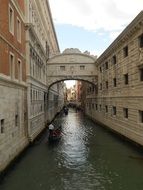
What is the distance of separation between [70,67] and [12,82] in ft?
74.1

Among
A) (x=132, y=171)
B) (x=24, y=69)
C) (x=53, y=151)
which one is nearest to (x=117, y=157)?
(x=132, y=171)

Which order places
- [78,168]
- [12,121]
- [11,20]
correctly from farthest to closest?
[11,20] → [12,121] → [78,168]

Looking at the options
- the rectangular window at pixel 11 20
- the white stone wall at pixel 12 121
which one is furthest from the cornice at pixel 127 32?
the white stone wall at pixel 12 121

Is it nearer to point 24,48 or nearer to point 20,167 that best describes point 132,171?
point 20,167

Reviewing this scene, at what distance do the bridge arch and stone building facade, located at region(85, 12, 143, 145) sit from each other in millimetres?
5489

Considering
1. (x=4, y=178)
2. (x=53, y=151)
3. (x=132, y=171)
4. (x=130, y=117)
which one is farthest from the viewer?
(x=130, y=117)

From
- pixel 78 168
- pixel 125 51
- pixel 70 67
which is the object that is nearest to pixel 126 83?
pixel 125 51

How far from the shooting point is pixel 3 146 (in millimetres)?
12711

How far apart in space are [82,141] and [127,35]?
29.6 feet

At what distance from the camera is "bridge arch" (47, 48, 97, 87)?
3662 centimetres

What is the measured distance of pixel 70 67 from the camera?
36844 millimetres

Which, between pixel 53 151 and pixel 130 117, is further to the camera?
pixel 130 117

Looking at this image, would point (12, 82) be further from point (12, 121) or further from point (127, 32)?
point (127, 32)

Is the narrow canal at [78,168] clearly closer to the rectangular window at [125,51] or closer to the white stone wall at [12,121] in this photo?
the white stone wall at [12,121]
